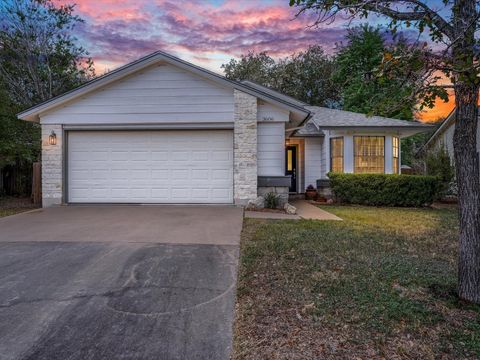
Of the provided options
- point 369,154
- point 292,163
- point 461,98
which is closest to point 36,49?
point 292,163

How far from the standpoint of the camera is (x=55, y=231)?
6152 millimetres

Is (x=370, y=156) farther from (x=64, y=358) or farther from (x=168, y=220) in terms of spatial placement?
(x=64, y=358)

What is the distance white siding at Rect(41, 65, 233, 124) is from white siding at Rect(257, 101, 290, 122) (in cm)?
88

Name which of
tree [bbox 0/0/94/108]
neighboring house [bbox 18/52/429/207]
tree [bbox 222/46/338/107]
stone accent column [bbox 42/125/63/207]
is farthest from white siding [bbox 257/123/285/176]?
tree [bbox 222/46/338/107]

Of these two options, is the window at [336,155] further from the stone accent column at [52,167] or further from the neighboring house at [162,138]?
the stone accent column at [52,167]

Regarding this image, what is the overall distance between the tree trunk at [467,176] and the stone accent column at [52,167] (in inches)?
393

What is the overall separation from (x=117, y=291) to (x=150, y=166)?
661cm

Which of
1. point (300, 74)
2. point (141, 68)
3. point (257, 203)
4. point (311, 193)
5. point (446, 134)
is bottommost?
point (257, 203)

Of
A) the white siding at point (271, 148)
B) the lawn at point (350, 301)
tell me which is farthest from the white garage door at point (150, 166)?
the lawn at point (350, 301)

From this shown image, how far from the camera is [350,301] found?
3.16 metres

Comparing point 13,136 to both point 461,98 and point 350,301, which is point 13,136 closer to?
point 350,301

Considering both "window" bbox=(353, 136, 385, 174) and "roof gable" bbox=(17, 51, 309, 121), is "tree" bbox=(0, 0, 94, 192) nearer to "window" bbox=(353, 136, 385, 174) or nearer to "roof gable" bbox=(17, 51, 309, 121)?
"roof gable" bbox=(17, 51, 309, 121)

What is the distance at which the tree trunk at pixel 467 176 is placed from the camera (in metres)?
3.04

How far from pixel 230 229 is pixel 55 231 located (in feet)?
11.1
